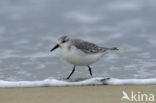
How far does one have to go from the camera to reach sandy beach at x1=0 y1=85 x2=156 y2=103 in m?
6.30

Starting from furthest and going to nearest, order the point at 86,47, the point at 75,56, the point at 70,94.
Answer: the point at 86,47, the point at 75,56, the point at 70,94

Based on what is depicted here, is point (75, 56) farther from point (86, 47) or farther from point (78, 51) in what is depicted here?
point (86, 47)

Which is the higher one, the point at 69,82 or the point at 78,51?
the point at 78,51

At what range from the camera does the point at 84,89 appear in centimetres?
714

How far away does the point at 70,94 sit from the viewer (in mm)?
6719

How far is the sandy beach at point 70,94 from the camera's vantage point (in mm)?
6305

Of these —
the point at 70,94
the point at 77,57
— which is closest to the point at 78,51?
the point at 77,57

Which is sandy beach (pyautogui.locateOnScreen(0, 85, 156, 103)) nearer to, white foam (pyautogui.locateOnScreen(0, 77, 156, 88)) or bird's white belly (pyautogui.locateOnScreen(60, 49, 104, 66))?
white foam (pyautogui.locateOnScreen(0, 77, 156, 88))

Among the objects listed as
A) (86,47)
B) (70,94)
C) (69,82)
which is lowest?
(70,94)

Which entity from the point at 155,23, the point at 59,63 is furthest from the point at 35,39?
the point at 155,23

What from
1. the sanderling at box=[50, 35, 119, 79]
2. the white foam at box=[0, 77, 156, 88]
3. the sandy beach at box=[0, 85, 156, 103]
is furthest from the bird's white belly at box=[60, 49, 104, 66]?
the sandy beach at box=[0, 85, 156, 103]

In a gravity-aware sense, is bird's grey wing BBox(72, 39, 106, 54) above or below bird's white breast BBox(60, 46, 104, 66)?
above

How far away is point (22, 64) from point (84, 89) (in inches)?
103

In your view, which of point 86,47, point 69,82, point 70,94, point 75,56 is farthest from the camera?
point 86,47
